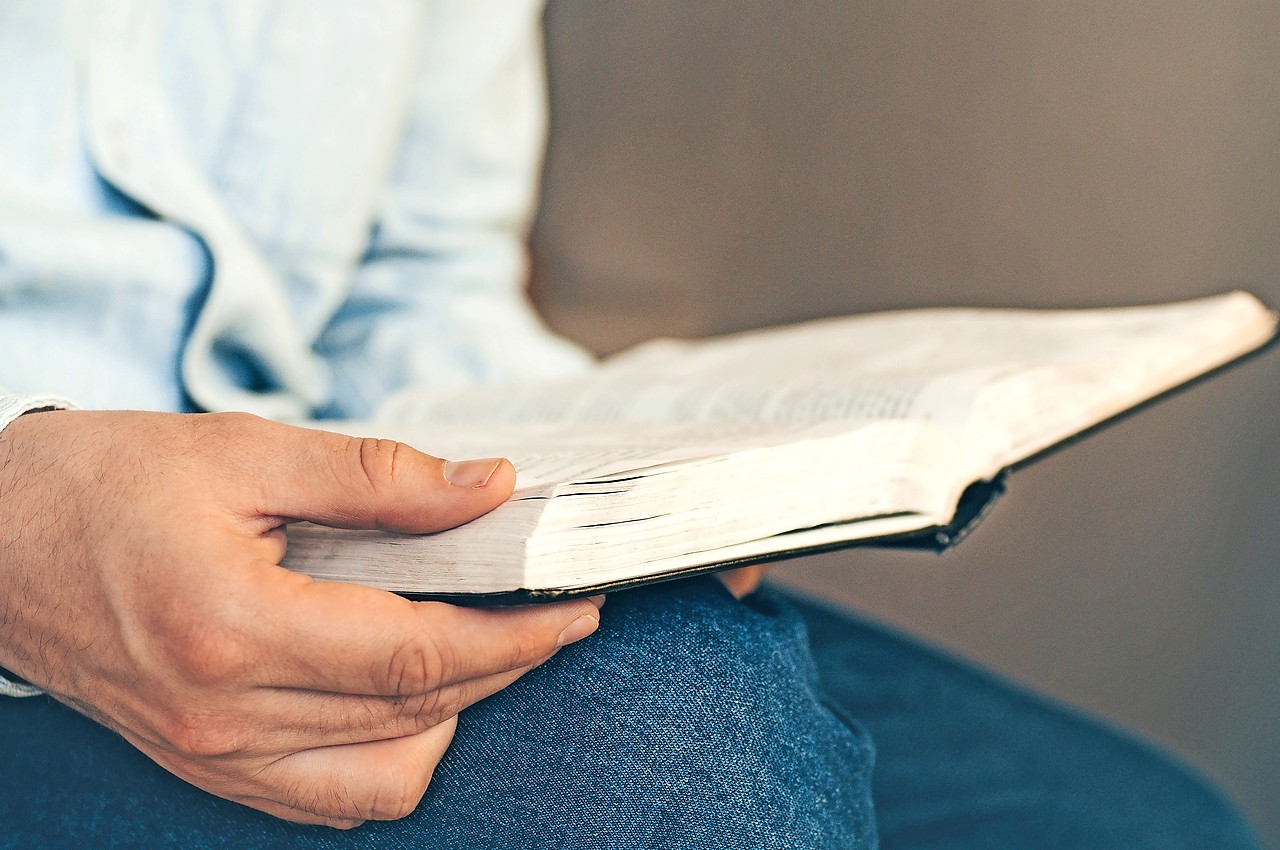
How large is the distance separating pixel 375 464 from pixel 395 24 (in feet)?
1.54

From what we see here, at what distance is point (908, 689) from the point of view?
0.65 metres

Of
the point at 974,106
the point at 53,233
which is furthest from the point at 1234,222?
the point at 53,233

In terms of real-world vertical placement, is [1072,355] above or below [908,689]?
above

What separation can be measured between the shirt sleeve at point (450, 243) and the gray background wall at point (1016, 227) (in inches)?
13.8

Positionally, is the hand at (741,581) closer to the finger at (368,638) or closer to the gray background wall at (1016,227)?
the finger at (368,638)

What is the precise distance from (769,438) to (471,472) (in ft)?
0.35

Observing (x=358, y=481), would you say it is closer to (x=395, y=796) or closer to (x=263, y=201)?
(x=395, y=796)

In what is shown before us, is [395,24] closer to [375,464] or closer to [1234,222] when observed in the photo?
[375,464]

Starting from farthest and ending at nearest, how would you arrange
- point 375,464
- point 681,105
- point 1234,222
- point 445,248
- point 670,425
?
point 681,105, point 1234,222, point 445,248, point 670,425, point 375,464

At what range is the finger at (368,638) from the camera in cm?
26

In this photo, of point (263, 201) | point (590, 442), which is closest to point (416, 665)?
point (590, 442)

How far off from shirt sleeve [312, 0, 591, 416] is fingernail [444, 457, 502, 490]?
413 mm

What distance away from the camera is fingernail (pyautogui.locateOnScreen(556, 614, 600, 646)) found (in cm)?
29

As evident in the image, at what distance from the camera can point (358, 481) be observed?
27cm
